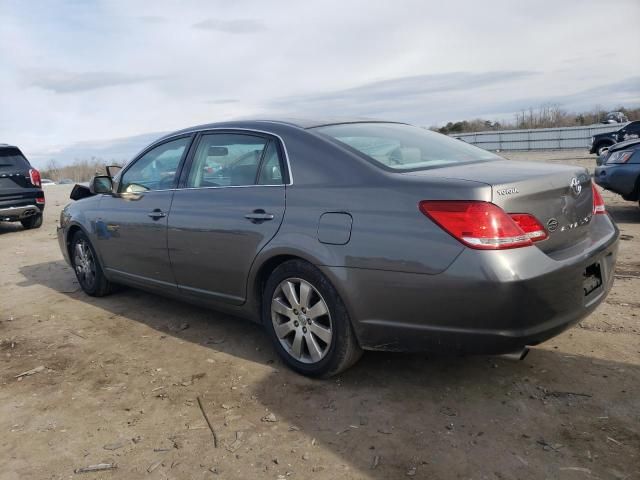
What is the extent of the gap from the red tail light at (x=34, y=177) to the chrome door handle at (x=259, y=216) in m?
8.80

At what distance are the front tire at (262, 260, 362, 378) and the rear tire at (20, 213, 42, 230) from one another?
942cm

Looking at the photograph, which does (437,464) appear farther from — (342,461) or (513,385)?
(513,385)

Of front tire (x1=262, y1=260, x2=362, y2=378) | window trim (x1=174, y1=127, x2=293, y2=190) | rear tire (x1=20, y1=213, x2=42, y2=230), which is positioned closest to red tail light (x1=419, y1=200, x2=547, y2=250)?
front tire (x1=262, y1=260, x2=362, y2=378)

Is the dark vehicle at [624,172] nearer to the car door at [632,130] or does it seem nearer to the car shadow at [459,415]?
the car shadow at [459,415]

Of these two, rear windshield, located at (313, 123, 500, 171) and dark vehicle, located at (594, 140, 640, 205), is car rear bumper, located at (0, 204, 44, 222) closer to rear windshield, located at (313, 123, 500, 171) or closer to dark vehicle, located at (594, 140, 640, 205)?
rear windshield, located at (313, 123, 500, 171)

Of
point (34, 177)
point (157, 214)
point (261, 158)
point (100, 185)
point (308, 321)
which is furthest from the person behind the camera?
point (34, 177)

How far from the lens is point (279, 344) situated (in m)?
3.63

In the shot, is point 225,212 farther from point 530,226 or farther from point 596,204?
point 596,204

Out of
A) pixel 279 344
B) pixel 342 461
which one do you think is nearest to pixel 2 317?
pixel 279 344

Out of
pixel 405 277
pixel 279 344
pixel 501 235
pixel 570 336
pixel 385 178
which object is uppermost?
pixel 385 178

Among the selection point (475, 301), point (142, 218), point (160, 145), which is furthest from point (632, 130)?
point (475, 301)

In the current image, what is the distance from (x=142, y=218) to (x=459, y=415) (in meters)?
2.99

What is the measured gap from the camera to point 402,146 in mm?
3633

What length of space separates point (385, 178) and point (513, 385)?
1423 mm
